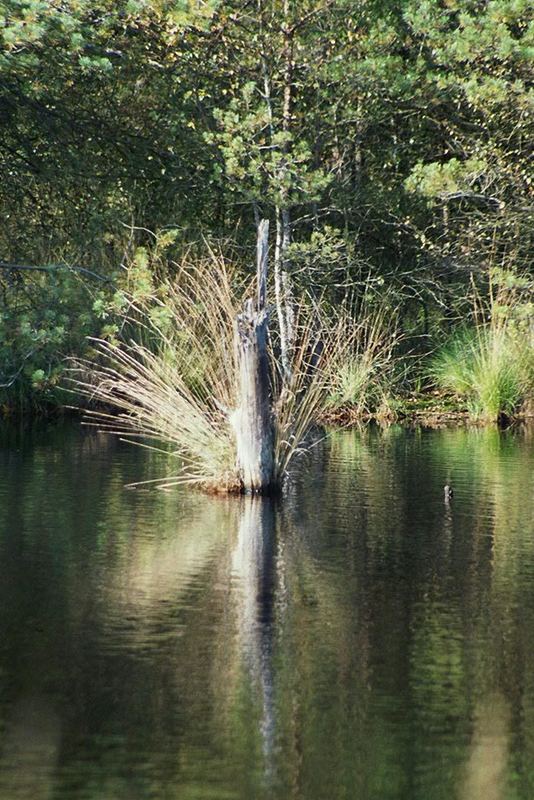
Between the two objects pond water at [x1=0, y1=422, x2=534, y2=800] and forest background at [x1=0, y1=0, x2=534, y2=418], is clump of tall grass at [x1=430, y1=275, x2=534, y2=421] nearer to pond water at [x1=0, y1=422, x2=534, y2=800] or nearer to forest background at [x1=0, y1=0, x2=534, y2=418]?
forest background at [x1=0, y1=0, x2=534, y2=418]

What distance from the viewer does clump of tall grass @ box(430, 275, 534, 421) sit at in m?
17.0

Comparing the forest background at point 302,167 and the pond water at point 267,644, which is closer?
the pond water at point 267,644

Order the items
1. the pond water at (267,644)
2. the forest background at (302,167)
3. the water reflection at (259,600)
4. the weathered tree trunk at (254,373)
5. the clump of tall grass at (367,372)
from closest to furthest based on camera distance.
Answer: the pond water at (267,644) → the water reflection at (259,600) → the weathered tree trunk at (254,373) → the forest background at (302,167) → the clump of tall grass at (367,372)

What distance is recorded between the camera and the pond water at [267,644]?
4977 millimetres

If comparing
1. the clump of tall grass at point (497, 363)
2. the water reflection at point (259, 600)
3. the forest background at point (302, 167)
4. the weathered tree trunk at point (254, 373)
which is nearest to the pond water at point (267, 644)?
the water reflection at point (259, 600)

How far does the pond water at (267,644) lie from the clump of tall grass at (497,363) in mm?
5598

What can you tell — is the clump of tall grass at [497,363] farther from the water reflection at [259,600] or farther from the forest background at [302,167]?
the water reflection at [259,600]

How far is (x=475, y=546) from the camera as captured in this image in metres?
9.05

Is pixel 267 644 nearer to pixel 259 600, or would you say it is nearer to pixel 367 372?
pixel 259 600

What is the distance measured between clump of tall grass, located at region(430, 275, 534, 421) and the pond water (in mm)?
5598

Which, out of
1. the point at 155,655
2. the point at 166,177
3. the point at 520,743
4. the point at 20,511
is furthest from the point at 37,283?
the point at 520,743

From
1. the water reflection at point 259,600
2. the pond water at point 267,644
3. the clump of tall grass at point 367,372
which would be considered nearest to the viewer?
the pond water at point 267,644

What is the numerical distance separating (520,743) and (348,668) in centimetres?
112

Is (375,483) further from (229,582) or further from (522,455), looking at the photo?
(229,582)
